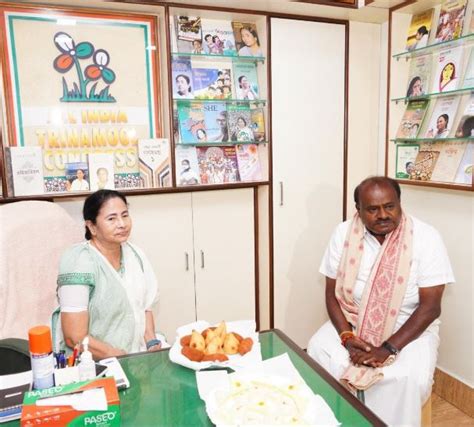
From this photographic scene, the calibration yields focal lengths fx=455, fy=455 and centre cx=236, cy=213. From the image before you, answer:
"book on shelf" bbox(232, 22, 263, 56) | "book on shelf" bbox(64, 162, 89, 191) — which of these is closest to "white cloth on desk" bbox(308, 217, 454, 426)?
"book on shelf" bbox(232, 22, 263, 56)

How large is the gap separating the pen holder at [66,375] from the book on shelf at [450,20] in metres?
2.33

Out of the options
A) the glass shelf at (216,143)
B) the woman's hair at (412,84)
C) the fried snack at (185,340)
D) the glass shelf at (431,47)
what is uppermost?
the glass shelf at (431,47)

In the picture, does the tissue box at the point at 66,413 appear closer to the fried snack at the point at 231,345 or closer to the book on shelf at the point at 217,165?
the fried snack at the point at 231,345

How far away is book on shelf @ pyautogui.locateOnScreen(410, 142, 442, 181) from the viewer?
253 cm

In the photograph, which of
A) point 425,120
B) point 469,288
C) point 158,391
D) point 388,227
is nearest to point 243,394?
point 158,391

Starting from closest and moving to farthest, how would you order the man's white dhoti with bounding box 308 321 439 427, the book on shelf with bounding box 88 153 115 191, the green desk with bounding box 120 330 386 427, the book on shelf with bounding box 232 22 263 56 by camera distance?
the green desk with bounding box 120 330 386 427 → the man's white dhoti with bounding box 308 321 439 427 → the book on shelf with bounding box 88 153 115 191 → the book on shelf with bounding box 232 22 263 56

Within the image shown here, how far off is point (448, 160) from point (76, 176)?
79.1 inches

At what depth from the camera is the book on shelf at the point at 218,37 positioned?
2658 millimetres

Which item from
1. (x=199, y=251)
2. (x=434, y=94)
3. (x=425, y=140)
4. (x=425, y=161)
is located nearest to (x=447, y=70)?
(x=434, y=94)

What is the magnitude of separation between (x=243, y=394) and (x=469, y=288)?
1650 mm

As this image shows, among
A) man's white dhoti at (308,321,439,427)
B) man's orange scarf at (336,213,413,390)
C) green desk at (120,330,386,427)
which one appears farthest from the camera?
man's orange scarf at (336,213,413,390)

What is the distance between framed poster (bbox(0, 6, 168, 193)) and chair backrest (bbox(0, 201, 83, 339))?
1.23 feet

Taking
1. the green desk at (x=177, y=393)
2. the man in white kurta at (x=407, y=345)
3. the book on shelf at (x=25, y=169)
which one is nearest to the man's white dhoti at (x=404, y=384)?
the man in white kurta at (x=407, y=345)

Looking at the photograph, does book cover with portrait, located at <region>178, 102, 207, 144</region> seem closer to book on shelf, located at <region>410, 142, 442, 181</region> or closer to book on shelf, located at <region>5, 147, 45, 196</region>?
book on shelf, located at <region>5, 147, 45, 196</region>
